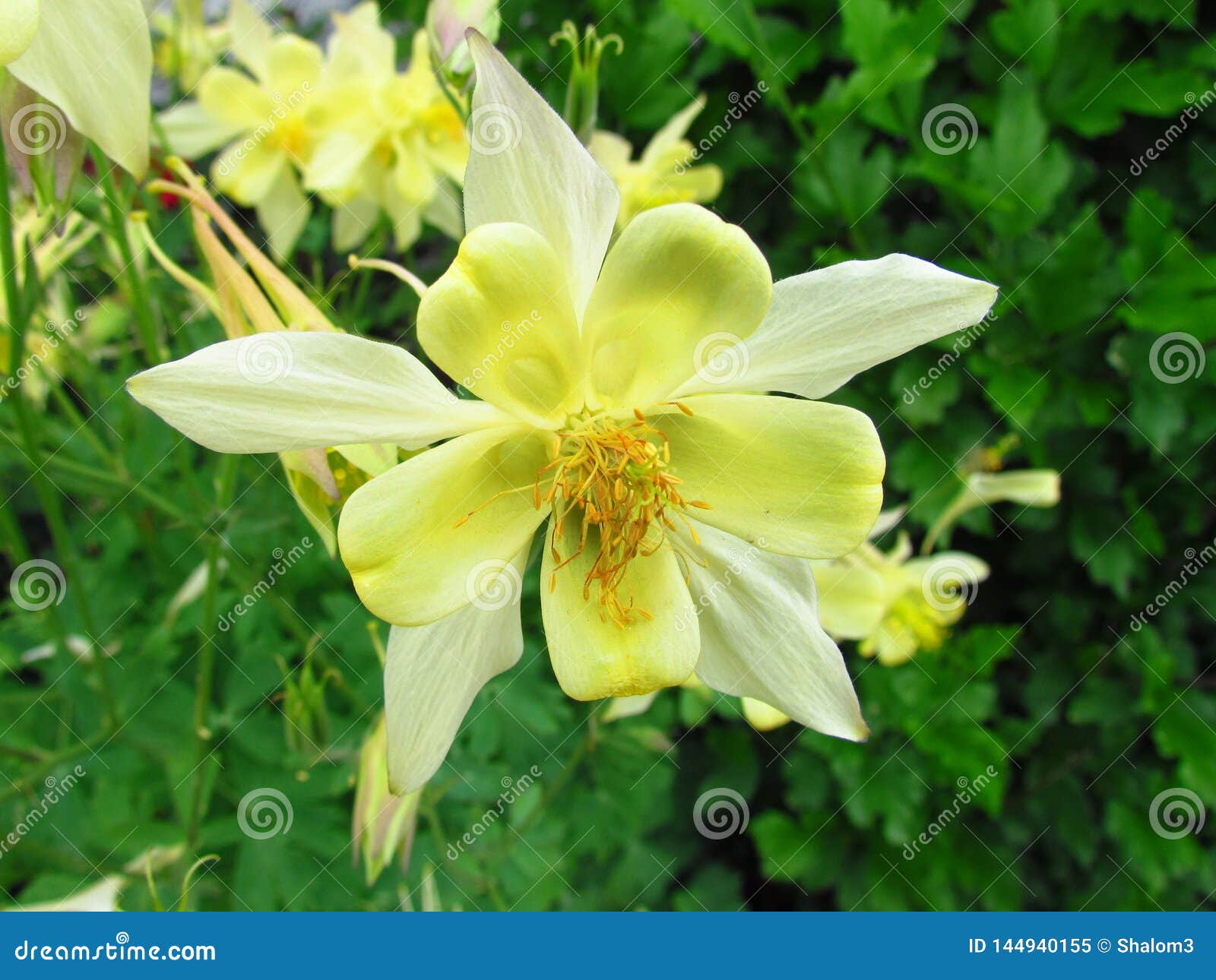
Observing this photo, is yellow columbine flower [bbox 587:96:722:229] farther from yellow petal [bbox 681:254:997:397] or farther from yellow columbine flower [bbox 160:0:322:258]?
yellow petal [bbox 681:254:997:397]

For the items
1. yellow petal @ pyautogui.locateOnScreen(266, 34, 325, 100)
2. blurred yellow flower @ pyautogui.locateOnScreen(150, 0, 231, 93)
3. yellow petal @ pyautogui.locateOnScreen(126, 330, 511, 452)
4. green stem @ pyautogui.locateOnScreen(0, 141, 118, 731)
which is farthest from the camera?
blurred yellow flower @ pyautogui.locateOnScreen(150, 0, 231, 93)

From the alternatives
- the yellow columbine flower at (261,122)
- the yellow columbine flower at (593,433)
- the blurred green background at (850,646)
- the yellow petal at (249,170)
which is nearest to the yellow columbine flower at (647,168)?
the blurred green background at (850,646)

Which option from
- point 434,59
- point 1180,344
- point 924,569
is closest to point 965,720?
point 924,569

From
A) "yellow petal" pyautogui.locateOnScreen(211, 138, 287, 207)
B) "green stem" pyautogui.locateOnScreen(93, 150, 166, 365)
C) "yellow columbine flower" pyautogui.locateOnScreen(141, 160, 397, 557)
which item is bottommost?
"yellow petal" pyautogui.locateOnScreen(211, 138, 287, 207)

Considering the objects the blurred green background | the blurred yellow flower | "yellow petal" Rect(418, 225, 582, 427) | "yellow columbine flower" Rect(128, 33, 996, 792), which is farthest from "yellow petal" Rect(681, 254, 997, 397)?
the blurred yellow flower

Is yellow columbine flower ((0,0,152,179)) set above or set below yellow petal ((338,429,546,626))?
above

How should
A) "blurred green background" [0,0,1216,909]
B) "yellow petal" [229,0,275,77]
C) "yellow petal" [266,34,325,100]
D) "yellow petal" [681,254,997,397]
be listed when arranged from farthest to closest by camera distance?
"yellow petal" [229,0,275,77]
"yellow petal" [266,34,325,100]
"blurred green background" [0,0,1216,909]
"yellow petal" [681,254,997,397]
